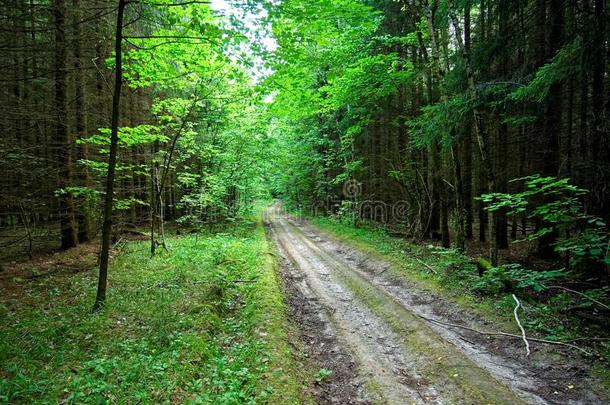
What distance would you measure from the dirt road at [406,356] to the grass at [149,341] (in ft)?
2.59

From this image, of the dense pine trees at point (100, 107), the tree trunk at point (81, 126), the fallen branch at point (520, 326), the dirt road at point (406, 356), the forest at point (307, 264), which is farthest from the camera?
the tree trunk at point (81, 126)

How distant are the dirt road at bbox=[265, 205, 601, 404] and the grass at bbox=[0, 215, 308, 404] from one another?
0.79 meters

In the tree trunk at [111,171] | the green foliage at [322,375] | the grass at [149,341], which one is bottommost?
the green foliage at [322,375]

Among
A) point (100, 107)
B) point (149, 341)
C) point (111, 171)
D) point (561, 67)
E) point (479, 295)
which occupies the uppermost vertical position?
point (100, 107)

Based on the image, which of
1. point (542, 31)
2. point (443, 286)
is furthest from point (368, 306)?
point (542, 31)

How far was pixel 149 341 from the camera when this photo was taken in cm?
609

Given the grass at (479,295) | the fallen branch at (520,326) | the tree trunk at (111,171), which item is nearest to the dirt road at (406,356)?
the fallen branch at (520,326)

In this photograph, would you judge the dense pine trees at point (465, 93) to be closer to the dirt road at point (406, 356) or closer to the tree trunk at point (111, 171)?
the dirt road at point (406, 356)

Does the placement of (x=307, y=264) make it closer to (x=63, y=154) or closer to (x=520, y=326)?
(x=520, y=326)

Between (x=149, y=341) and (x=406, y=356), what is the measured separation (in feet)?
16.6

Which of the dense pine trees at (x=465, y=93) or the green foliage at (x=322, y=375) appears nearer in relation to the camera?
the green foliage at (x=322, y=375)

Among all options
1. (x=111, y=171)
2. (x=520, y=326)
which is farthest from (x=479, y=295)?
(x=111, y=171)

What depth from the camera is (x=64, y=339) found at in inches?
234

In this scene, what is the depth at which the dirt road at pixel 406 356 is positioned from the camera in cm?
482
